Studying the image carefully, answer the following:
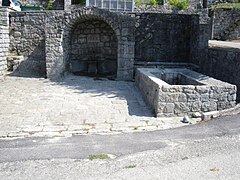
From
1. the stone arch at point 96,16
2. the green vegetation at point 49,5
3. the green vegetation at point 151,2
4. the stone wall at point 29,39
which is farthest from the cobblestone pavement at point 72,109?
the green vegetation at point 49,5

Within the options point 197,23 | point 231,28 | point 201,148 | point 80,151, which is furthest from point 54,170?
point 231,28

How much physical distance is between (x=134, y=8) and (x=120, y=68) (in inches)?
355

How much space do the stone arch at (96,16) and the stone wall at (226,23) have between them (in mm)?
10619

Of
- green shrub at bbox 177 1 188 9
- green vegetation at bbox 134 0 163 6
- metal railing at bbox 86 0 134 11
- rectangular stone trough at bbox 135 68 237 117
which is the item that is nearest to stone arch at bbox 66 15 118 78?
rectangular stone trough at bbox 135 68 237 117

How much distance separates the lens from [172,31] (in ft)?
36.0

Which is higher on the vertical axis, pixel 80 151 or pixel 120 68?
pixel 120 68

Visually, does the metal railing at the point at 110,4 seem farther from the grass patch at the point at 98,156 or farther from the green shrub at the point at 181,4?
the grass patch at the point at 98,156

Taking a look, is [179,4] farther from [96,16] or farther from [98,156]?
[98,156]

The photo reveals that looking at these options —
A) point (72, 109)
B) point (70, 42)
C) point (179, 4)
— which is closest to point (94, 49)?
point (70, 42)

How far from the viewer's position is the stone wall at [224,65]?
7.52 m

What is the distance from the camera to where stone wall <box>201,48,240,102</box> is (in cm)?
752

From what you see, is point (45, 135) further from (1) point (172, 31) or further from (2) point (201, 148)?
(1) point (172, 31)

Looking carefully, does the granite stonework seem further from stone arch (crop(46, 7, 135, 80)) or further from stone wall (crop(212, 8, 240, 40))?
stone wall (crop(212, 8, 240, 40))

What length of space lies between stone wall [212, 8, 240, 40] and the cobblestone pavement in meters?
11.5
